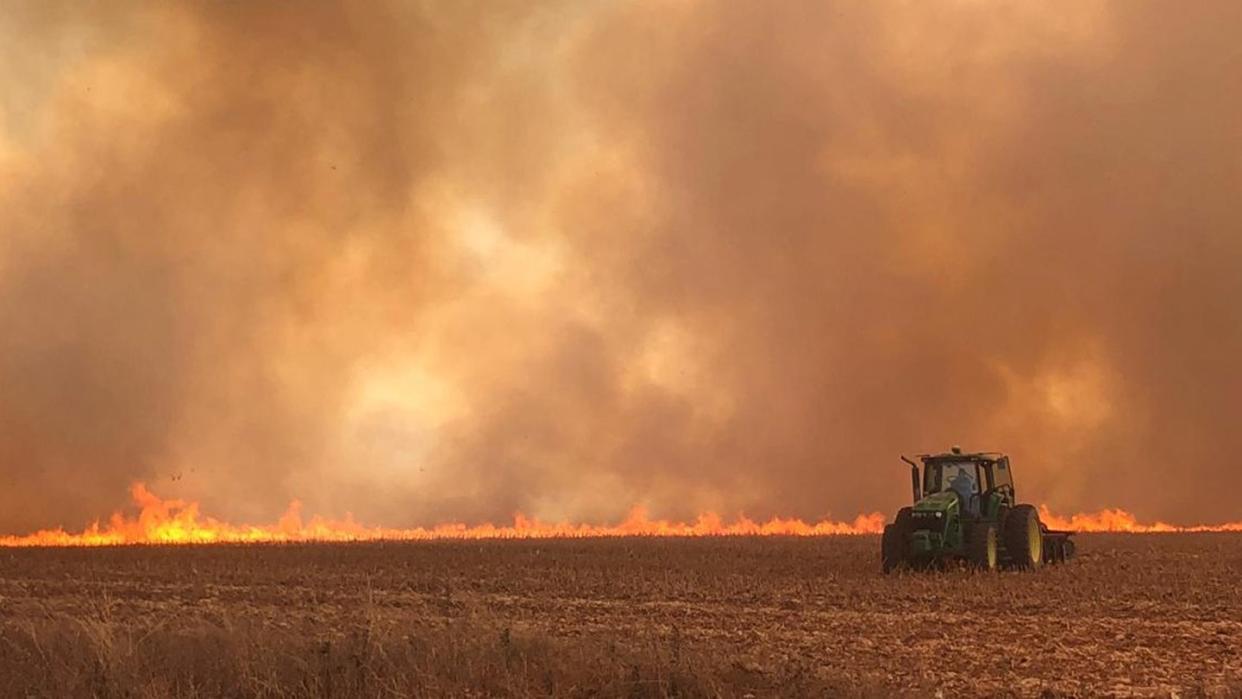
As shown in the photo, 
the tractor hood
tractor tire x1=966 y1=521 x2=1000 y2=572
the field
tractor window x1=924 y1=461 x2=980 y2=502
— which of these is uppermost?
tractor window x1=924 y1=461 x2=980 y2=502

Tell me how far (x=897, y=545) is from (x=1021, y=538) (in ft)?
8.95

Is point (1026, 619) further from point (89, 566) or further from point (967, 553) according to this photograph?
point (89, 566)

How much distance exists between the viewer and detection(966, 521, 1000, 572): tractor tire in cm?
2441

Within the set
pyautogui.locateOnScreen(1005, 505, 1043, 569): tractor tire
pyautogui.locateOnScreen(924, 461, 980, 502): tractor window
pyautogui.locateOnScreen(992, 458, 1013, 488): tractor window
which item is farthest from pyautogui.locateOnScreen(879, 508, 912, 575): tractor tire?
pyautogui.locateOnScreen(992, 458, 1013, 488): tractor window

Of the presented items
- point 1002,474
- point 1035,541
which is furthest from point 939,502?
point 1002,474

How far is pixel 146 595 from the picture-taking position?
23859mm

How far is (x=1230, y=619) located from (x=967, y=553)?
7557 millimetres

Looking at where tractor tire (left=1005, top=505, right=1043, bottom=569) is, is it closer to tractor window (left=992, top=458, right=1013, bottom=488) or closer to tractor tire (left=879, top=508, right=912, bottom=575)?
tractor window (left=992, top=458, right=1013, bottom=488)

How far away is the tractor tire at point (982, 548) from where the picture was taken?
24.4 metres

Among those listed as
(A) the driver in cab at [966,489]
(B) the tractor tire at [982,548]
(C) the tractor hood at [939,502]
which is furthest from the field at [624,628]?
(A) the driver in cab at [966,489]

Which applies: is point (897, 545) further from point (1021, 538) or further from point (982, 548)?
point (1021, 538)

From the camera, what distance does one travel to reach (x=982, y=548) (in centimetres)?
2441

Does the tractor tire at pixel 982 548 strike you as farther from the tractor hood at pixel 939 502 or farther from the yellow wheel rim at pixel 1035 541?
the yellow wheel rim at pixel 1035 541

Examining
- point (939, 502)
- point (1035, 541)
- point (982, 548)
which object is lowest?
point (982, 548)
